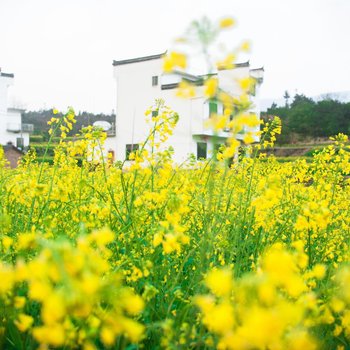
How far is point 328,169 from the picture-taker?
3.91 meters

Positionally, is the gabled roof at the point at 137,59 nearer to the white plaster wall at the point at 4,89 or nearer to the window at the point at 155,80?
the window at the point at 155,80

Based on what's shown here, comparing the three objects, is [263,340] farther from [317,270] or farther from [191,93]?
[191,93]

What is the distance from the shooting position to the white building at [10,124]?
115 feet

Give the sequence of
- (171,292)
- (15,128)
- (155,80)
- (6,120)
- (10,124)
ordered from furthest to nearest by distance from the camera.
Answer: (10,124) → (15,128) → (6,120) → (155,80) → (171,292)

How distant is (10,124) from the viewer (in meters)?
39.8

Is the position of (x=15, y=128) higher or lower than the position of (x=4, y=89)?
lower

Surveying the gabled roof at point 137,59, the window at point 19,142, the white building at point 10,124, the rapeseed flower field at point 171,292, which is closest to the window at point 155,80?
the gabled roof at point 137,59

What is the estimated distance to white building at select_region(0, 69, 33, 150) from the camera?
35.1 meters

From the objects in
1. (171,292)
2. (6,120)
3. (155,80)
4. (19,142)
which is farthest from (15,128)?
(171,292)

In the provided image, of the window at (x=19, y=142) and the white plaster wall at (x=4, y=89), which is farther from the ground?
the white plaster wall at (x=4, y=89)

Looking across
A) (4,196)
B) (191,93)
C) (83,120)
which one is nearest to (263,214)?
(191,93)

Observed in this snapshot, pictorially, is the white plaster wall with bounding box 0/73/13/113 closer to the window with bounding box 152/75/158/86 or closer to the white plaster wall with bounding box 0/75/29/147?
the white plaster wall with bounding box 0/75/29/147

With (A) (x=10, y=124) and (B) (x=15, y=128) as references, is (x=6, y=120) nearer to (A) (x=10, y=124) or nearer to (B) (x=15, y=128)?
(B) (x=15, y=128)

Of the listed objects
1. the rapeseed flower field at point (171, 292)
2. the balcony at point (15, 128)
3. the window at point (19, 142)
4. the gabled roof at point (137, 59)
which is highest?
the gabled roof at point (137, 59)
